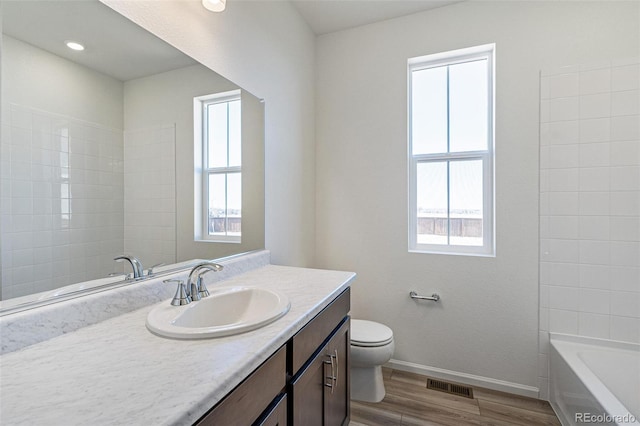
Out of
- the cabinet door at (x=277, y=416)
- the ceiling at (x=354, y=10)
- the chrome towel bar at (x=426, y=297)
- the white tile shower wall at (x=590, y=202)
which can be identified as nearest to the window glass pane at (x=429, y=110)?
the ceiling at (x=354, y=10)

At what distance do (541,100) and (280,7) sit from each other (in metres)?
1.81

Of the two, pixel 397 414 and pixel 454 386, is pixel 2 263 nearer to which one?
pixel 397 414

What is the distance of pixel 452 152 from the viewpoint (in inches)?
85.2

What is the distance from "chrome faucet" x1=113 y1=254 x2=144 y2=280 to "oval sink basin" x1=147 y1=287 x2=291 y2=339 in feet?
0.46

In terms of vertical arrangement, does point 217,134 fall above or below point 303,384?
above

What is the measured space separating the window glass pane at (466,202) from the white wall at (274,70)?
1.09 m

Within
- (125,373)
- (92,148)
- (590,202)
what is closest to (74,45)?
(92,148)

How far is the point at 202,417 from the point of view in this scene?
0.56 meters

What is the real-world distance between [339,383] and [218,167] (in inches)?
46.5

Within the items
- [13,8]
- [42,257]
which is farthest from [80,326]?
[13,8]

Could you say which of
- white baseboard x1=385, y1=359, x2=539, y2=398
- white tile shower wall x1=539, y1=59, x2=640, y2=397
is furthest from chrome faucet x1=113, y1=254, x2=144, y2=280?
white tile shower wall x1=539, y1=59, x2=640, y2=397

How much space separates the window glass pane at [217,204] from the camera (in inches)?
54.7

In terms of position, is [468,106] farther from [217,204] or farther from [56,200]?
[56,200]

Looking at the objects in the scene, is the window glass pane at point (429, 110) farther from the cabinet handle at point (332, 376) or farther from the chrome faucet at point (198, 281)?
the chrome faucet at point (198, 281)
